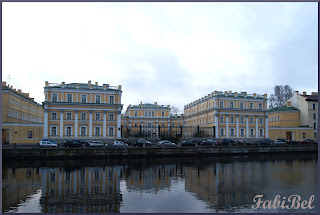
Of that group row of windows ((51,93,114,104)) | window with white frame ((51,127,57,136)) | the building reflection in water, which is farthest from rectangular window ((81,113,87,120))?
the building reflection in water

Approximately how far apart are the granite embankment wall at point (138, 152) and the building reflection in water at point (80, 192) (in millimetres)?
9875

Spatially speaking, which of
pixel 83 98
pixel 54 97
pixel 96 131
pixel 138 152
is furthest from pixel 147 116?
pixel 138 152

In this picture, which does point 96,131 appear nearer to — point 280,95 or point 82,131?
point 82,131

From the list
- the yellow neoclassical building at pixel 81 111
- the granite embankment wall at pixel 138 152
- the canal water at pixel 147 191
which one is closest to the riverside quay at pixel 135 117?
the yellow neoclassical building at pixel 81 111

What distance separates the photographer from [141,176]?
22828 millimetres

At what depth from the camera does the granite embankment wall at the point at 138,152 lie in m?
33.1

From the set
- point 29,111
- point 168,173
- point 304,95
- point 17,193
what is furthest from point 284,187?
point 29,111

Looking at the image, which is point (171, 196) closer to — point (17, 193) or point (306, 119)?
point (17, 193)

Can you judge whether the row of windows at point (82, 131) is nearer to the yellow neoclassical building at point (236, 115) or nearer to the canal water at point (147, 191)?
the yellow neoclassical building at point (236, 115)

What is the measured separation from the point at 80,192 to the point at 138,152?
65.8ft

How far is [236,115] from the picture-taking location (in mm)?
61844

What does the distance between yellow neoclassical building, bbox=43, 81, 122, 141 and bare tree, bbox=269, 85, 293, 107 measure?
48340mm

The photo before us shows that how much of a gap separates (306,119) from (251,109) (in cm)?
1185

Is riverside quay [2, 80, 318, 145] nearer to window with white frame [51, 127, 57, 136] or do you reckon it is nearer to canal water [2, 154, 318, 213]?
window with white frame [51, 127, 57, 136]
